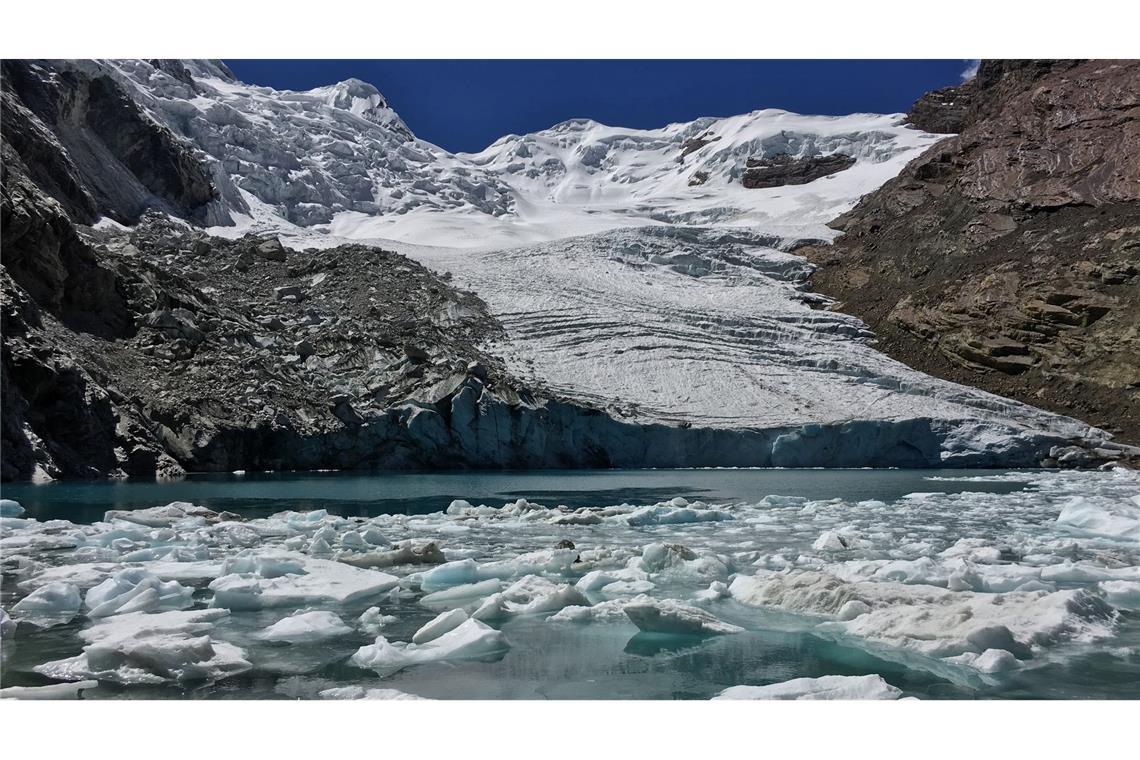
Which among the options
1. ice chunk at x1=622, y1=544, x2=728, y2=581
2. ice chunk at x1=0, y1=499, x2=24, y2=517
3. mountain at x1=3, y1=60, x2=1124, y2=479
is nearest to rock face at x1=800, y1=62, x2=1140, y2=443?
mountain at x1=3, y1=60, x2=1124, y2=479

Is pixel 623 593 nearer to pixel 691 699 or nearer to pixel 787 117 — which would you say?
pixel 691 699

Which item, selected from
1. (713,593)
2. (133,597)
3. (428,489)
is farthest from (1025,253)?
(133,597)

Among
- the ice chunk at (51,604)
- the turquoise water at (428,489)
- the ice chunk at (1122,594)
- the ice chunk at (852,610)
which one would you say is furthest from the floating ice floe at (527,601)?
the turquoise water at (428,489)

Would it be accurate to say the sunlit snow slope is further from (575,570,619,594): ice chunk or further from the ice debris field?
(575,570,619,594): ice chunk

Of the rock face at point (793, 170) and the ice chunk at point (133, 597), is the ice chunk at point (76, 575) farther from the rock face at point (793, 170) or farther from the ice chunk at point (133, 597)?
the rock face at point (793, 170)

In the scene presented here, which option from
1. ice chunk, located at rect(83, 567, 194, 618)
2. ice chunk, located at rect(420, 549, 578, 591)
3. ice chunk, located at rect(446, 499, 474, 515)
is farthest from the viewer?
ice chunk, located at rect(446, 499, 474, 515)

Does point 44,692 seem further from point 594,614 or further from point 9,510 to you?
point 9,510
